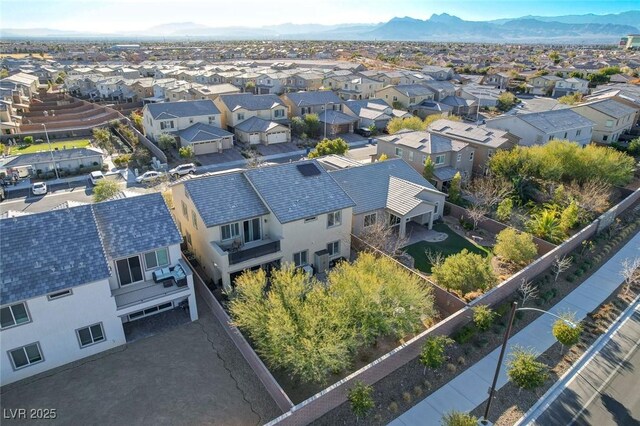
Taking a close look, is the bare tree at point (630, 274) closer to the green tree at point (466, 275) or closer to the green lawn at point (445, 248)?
the green lawn at point (445, 248)

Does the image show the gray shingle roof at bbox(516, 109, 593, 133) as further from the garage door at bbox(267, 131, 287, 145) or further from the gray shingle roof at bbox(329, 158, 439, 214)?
the garage door at bbox(267, 131, 287, 145)

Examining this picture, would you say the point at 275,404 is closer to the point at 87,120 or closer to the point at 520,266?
the point at 520,266

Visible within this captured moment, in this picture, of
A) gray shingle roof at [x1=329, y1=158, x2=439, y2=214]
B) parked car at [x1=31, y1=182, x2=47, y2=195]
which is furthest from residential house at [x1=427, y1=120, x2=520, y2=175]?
parked car at [x1=31, y1=182, x2=47, y2=195]

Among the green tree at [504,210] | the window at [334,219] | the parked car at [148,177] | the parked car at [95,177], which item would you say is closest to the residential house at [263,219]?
the window at [334,219]

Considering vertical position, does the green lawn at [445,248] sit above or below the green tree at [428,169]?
below

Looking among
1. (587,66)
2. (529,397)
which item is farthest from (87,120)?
(587,66)

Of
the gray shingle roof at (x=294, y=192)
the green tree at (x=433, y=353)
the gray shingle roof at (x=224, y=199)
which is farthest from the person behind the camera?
the gray shingle roof at (x=294, y=192)

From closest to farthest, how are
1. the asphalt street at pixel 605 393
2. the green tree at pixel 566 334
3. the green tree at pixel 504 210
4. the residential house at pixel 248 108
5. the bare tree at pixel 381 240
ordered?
the asphalt street at pixel 605 393 → the green tree at pixel 566 334 → the bare tree at pixel 381 240 → the green tree at pixel 504 210 → the residential house at pixel 248 108

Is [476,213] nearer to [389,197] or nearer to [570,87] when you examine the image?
[389,197]
